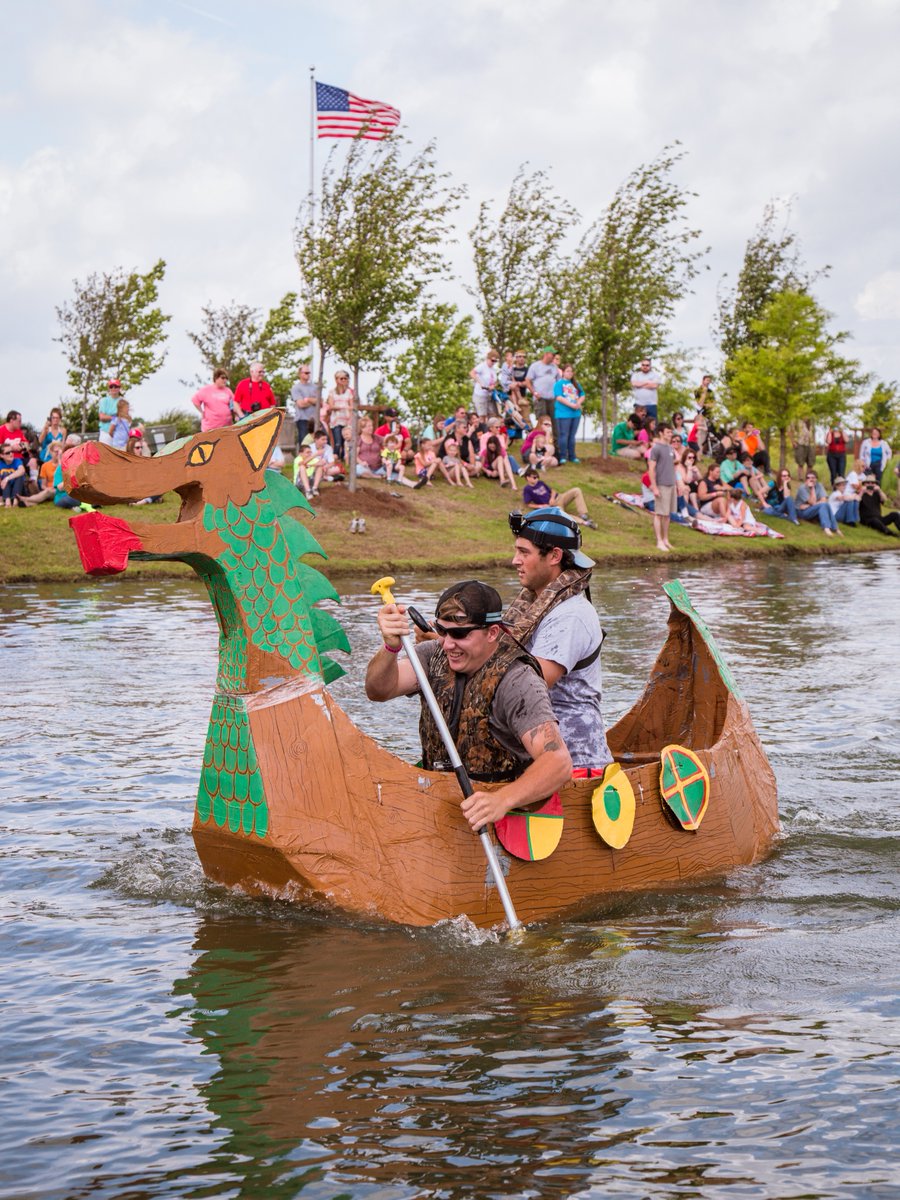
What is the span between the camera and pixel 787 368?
3856cm

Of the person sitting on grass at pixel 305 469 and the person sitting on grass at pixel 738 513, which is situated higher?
the person sitting on grass at pixel 305 469

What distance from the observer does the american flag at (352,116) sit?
2739 cm

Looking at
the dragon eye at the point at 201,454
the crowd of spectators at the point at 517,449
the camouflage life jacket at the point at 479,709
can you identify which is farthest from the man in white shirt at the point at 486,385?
the dragon eye at the point at 201,454

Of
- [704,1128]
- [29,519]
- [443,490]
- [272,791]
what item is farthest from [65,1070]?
[443,490]

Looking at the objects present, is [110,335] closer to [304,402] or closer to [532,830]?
[304,402]

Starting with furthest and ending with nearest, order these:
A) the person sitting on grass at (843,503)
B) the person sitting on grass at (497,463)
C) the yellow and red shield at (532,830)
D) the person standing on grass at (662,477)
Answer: the person sitting on grass at (843,503)
the person sitting on grass at (497,463)
the person standing on grass at (662,477)
the yellow and red shield at (532,830)

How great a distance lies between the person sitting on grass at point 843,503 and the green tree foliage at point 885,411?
16.8 meters

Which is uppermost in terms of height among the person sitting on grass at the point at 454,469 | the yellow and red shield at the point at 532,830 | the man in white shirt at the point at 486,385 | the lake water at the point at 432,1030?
the man in white shirt at the point at 486,385

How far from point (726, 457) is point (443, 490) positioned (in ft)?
28.4

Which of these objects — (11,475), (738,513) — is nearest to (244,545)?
(11,475)

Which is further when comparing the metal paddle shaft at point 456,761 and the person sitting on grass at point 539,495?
the person sitting on grass at point 539,495

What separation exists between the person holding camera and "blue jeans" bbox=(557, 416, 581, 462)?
9867 millimetres

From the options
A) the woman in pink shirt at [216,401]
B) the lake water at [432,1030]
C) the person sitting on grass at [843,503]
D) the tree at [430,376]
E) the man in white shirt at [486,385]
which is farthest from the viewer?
the tree at [430,376]

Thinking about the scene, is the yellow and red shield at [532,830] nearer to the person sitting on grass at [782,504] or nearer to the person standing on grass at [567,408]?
the person standing on grass at [567,408]
